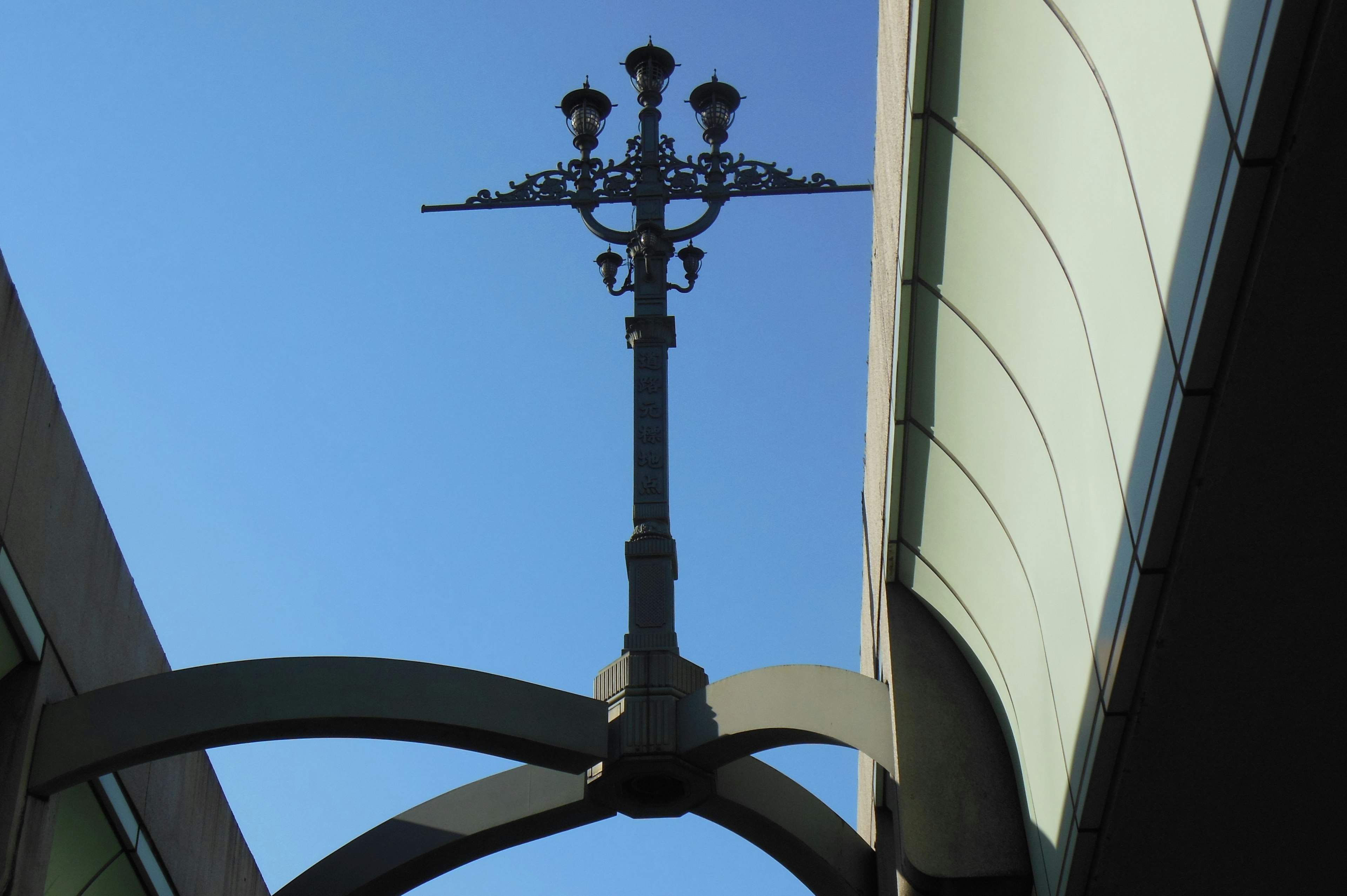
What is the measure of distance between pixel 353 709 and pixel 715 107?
19.3 ft

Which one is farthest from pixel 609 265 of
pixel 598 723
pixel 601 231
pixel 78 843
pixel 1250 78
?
pixel 1250 78

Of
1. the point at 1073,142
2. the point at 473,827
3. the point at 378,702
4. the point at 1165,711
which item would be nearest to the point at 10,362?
the point at 378,702

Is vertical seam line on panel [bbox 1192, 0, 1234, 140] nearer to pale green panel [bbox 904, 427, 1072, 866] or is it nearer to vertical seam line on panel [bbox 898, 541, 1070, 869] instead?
pale green panel [bbox 904, 427, 1072, 866]

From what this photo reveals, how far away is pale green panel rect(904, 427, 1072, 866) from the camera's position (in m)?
8.66

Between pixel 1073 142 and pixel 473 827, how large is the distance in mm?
7065

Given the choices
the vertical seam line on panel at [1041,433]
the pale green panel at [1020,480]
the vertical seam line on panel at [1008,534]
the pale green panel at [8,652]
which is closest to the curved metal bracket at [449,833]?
the pale green panel at [8,652]

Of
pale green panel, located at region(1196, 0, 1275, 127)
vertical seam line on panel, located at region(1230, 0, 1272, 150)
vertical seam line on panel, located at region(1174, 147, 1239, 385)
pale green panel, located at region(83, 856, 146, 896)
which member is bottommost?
vertical seam line on panel, located at region(1174, 147, 1239, 385)

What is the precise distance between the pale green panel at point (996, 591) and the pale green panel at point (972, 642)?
0.05 m

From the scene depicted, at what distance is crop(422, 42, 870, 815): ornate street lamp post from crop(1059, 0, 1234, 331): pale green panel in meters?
5.30

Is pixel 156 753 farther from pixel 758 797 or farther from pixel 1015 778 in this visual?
pixel 1015 778

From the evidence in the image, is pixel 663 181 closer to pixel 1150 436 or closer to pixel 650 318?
pixel 650 318

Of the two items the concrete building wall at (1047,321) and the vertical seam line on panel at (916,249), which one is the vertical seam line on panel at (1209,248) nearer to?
the concrete building wall at (1047,321)

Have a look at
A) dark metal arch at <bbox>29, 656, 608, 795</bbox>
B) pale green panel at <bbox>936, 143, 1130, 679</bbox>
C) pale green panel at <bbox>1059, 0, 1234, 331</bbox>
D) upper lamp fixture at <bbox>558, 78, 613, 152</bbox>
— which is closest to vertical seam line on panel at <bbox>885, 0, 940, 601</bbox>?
pale green panel at <bbox>936, 143, 1130, 679</bbox>

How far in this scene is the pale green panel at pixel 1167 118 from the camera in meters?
4.98
